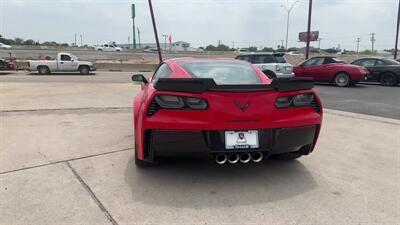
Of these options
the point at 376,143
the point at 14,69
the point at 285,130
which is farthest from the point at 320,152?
the point at 14,69

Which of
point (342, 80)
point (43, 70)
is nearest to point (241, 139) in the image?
point (342, 80)

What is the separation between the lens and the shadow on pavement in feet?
11.6

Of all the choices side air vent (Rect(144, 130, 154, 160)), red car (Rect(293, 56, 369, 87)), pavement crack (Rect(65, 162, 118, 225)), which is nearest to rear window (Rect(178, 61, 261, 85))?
side air vent (Rect(144, 130, 154, 160))

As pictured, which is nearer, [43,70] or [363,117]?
[363,117]

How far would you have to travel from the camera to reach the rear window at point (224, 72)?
4528mm

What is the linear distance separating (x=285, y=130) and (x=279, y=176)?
705 mm

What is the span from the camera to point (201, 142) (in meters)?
3.61

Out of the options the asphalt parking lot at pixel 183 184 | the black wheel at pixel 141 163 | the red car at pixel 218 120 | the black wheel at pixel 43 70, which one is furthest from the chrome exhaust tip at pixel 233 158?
the black wheel at pixel 43 70

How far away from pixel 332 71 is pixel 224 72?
13.5 m

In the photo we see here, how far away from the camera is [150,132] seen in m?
3.66

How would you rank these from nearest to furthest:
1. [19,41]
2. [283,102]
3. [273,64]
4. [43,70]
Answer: [283,102], [273,64], [43,70], [19,41]

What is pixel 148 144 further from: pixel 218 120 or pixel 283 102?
pixel 283 102

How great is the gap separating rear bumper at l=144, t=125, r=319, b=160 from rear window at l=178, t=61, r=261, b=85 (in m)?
0.95

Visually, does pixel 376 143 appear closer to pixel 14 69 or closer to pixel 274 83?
Answer: pixel 274 83
